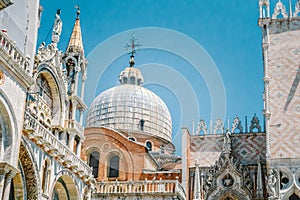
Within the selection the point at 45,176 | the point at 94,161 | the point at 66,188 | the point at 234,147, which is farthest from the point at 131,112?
the point at 45,176

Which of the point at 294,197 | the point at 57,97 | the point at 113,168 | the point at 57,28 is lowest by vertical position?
the point at 294,197

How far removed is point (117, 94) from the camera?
36.2 m

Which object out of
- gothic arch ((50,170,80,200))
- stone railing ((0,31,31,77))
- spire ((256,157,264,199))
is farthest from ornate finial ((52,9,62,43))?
spire ((256,157,264,199))

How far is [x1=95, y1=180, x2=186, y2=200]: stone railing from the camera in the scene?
22359 mm

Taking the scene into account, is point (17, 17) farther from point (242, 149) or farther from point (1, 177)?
point (242, 149)

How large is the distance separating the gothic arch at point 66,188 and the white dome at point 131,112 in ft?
48.2

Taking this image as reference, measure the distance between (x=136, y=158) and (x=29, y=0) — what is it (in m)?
13.8

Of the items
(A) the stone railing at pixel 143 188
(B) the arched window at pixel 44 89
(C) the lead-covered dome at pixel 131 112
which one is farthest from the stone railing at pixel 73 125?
(C) the lead-covered dome at pixel 131 112

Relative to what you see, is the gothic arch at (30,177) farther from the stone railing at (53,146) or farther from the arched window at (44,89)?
the arched window at (44,89)

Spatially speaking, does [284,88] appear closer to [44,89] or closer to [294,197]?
[294,197]

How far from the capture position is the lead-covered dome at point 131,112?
34.6m

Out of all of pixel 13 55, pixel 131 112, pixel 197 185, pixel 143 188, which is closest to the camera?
pixel 13 55

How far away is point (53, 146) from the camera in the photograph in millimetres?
17047

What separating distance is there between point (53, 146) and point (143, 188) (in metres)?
6.58
